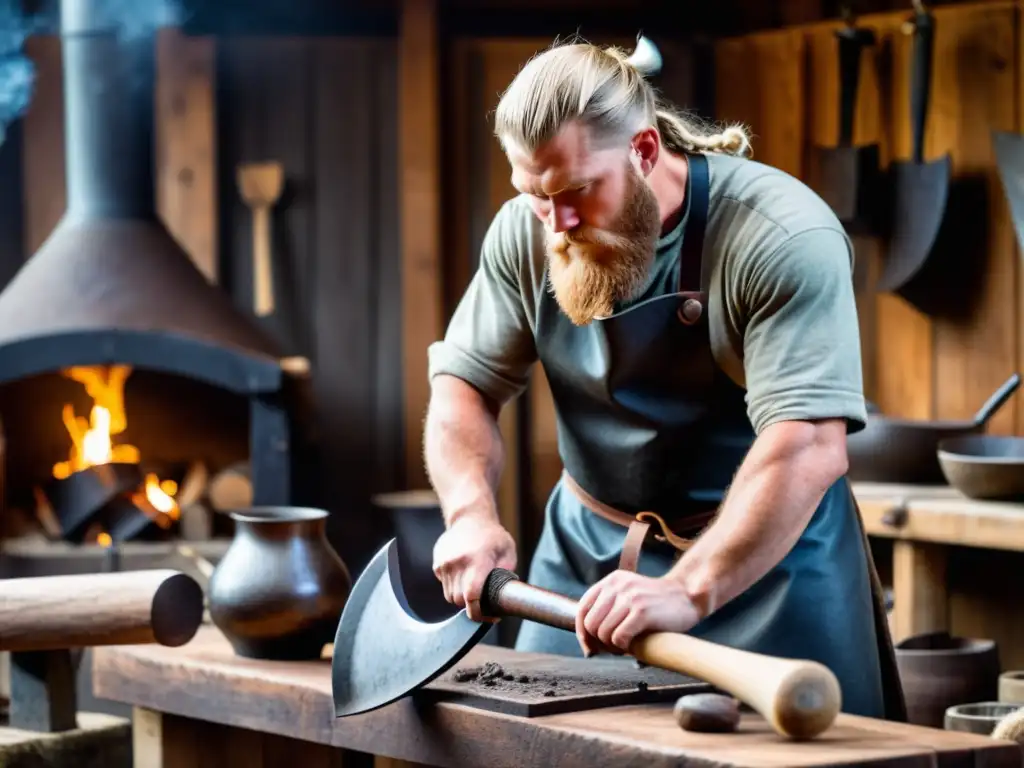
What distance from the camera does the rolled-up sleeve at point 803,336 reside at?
2.41 meters

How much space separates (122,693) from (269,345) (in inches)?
89.8

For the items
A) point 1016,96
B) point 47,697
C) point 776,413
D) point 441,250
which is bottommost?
point 47,697

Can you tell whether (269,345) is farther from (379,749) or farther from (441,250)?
(379,749)

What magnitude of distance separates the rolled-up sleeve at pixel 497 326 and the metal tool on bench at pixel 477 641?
369 mm

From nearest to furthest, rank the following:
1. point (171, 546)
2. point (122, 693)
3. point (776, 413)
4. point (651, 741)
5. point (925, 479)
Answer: point (651, 741) < point (776, 413) < point (122, 693) < point (925, 479) < point (171, 546)

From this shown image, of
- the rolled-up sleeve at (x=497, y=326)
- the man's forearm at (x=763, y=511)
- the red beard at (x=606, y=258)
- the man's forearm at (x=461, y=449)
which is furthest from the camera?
the rolled-up sleeve at (x=497, y=326)

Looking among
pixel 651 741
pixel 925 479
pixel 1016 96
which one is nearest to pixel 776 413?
pixel 651 741

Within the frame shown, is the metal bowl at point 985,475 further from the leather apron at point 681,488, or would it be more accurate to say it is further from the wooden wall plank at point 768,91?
the leather apron at point 681,488

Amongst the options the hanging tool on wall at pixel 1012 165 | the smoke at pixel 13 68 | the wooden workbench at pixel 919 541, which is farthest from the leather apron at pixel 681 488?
the smoke at pixel 13 68

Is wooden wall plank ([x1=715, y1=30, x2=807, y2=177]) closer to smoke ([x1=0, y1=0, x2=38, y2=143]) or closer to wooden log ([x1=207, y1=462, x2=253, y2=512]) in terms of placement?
wooden log ([x1=207, y1=462, x2=253, y2=512])

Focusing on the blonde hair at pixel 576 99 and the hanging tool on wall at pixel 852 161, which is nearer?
the blonde hair at pixel 576 99

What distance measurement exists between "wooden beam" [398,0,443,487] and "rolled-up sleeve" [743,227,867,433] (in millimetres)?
3142

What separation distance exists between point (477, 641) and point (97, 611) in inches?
30.1

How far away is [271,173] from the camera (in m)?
5.60
